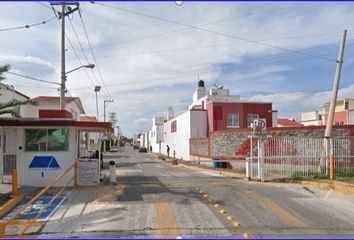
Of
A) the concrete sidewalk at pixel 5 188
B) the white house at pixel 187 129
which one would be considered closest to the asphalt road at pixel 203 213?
the concrete sidewalk at pixel 5 188

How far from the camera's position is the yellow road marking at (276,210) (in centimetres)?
1044

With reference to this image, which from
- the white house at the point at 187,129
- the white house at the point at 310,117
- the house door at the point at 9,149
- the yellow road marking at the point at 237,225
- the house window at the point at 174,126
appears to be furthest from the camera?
the white house at the point at 310,117

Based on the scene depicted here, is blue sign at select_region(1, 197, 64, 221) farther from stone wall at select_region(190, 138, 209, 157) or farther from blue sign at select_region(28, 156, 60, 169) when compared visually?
stone wall at select_region(190, 138, 209, 157)

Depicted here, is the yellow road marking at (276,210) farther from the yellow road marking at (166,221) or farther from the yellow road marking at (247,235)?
the yellow road marking at (166,221)

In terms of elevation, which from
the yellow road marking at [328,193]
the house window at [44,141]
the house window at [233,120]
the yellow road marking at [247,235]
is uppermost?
the house window at [233,120]

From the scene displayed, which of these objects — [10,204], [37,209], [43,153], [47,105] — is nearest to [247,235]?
[37,209]

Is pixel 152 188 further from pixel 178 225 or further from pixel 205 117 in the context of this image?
pixel 205 117

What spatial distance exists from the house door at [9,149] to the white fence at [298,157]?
33.7 feet

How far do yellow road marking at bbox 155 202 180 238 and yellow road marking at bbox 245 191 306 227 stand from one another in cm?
271

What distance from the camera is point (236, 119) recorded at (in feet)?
156

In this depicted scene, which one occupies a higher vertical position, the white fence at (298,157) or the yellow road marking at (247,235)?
the white fence at (298,157)

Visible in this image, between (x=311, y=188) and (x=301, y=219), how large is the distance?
6.62m

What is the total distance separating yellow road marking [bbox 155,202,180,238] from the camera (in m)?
9.22

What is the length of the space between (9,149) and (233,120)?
106 feet
